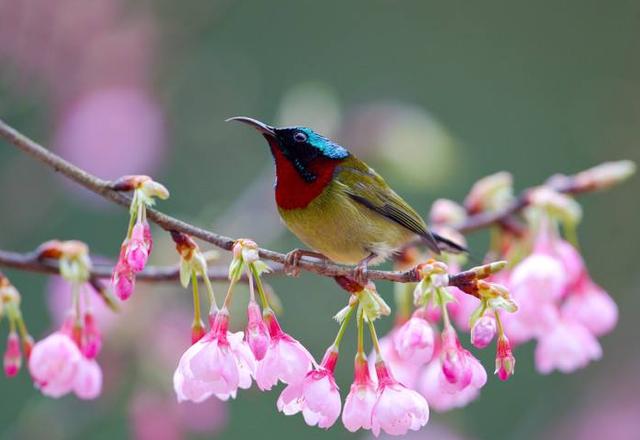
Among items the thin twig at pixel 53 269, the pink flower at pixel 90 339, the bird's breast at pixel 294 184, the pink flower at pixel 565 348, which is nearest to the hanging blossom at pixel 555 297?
the pink flower at pixel 565 348

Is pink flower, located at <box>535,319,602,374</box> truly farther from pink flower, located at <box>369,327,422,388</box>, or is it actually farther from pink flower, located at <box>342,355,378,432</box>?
pink flower, located at <box>342,355,378,432</box>

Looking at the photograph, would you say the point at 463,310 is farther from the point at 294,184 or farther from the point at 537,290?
the point at 294,184

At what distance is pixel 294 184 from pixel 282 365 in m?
0.37

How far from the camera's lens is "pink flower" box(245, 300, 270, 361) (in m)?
0.84

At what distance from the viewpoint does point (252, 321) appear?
857 mm

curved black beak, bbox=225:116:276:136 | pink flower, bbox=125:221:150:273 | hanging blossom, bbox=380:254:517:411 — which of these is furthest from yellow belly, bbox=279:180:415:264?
pink flower, bbox=125:221:150:273

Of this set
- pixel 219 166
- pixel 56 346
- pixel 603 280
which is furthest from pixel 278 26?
pixel 56 346

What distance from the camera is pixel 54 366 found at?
1.01 metres

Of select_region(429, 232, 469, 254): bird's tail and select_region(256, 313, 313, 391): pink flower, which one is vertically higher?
select_region(429, 232, 469, 254): bird's tail

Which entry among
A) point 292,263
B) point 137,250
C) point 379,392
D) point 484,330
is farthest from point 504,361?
point 137,250

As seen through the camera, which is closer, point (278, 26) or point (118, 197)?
point (118, 197)

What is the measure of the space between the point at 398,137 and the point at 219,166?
1036 mm

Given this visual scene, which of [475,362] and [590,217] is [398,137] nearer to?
[475,362]

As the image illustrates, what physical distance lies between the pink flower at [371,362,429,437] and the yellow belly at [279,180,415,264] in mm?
307
